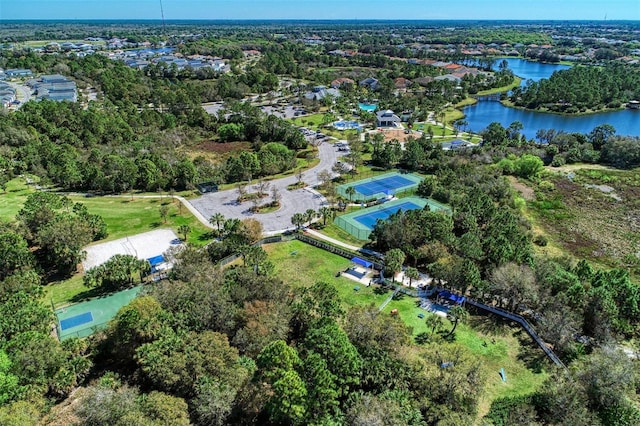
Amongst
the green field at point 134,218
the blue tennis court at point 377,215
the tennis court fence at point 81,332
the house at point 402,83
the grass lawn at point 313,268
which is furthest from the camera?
the house at point 402,83

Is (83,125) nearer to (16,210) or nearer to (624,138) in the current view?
(16,210)

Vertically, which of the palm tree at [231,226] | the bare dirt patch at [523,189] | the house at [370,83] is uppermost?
the house at [370,83]

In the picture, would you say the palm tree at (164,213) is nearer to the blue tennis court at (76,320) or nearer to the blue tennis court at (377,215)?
the blue tennis court at (76,320)

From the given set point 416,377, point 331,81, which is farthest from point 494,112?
point 416,377

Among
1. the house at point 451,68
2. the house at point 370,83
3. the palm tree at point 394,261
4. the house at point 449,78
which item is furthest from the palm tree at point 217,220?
the house at point 451,68

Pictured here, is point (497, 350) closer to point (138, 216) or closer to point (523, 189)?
point (523, 189)

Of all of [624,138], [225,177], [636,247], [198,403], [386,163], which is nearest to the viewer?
[198,403]
